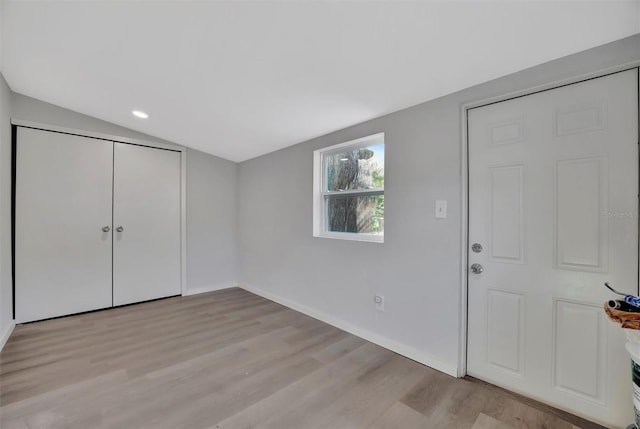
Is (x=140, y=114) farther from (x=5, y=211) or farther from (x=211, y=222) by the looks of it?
(x=211, y=222)

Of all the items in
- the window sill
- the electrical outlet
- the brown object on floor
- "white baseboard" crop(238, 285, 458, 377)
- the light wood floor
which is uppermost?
the window sill

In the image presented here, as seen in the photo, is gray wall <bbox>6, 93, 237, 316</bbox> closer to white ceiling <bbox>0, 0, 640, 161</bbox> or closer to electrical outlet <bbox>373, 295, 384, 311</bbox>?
white ceiling <bbox>0, 0, 640, 161</bbox>

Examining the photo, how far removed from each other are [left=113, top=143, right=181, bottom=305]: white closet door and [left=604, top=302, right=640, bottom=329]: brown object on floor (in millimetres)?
4308

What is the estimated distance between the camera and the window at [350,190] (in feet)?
8.61

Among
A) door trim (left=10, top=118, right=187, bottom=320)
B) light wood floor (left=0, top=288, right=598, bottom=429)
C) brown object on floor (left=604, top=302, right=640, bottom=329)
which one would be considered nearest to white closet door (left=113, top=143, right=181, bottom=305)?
door trim (left=10, top=118, right=187, bottom=320)

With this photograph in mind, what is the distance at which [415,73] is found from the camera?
181 centimetres

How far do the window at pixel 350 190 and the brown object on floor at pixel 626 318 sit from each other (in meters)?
1.55

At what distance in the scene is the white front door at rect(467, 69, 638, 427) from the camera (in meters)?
1.41

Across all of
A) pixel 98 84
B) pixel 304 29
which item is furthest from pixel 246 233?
pixel 304 29

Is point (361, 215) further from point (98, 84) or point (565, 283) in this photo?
point (98, 84)

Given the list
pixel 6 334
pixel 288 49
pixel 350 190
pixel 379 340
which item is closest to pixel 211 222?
pixel 6 334

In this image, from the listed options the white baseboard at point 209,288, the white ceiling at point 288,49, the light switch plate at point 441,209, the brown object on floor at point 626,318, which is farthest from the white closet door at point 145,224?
the brown object on floor at point 626,318

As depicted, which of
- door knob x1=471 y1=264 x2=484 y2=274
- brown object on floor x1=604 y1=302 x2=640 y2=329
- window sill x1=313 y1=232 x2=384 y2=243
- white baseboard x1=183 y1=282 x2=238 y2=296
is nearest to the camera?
brown object on floor x1=604 y1=302 x2=640 y2=329

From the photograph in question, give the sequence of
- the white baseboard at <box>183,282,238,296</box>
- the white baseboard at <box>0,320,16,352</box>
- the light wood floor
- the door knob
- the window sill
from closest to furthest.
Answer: the light wood floor
the door knob
the white baseboard at <box>0,320,16,352</box>
the window sill
the white baseboard at <box>183,282,238,296</box>
